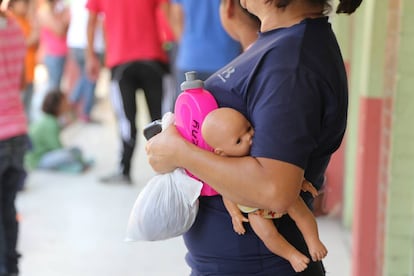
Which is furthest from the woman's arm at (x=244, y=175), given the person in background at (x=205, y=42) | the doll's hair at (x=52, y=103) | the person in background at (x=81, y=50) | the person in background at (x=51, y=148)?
the person in background at (x=81, y=50)

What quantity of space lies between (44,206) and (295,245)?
3.49 m

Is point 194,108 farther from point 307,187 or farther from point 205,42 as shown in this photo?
point 205,42

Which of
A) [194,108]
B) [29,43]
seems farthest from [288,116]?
[29,43]

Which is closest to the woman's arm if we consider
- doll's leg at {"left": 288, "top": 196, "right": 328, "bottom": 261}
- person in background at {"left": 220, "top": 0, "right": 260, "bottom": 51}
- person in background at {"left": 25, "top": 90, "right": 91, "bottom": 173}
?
doll's leg at {"left": 288, "top": 196, "right": 328, "bottom": 261}

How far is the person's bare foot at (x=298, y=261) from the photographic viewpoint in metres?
1.50

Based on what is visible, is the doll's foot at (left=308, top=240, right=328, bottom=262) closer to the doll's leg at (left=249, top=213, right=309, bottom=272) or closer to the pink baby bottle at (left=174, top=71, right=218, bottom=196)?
the doll's leg at (left=249, top=213, right=309, bottom=272)

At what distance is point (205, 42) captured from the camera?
415 centimetres

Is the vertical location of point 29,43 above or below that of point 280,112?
below

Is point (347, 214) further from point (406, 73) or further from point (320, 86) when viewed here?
point (320, 86)

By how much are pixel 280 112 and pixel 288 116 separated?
2 centimetres

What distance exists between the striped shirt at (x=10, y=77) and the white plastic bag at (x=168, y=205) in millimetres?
1500

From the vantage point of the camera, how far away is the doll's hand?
1485 millimetres

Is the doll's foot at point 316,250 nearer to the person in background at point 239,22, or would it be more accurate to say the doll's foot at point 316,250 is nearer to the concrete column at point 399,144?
the person in background at point 239,22

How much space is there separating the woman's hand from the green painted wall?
141cm
